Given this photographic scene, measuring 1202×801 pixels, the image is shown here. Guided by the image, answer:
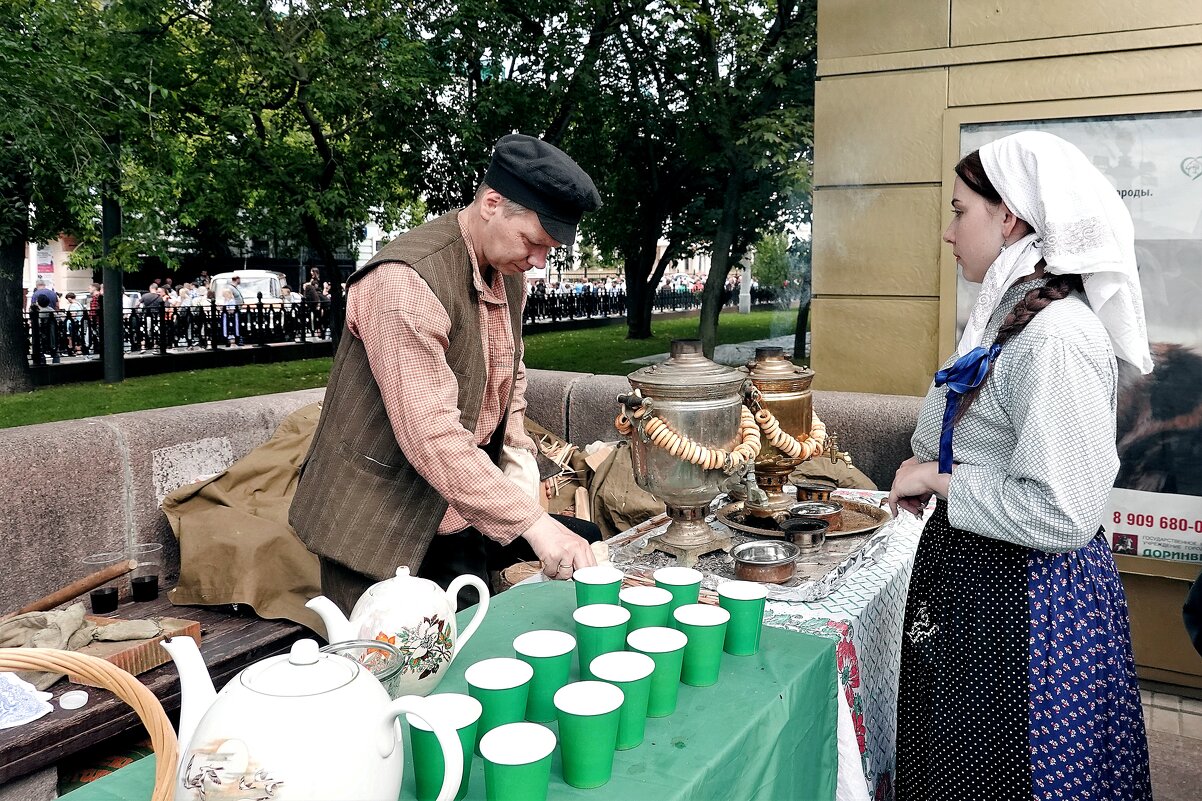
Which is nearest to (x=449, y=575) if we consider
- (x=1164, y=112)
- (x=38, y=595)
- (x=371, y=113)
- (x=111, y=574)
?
(x=111, y=574)

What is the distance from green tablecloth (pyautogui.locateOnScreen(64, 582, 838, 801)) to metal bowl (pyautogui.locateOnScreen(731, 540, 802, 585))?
1.28 ft

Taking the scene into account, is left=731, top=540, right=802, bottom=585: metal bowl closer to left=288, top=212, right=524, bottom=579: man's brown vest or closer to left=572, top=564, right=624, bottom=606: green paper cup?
left=572, top=564, right=624, bottom=606: green paper cup

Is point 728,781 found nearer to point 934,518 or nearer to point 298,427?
point 934,518

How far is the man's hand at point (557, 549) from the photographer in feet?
6.34

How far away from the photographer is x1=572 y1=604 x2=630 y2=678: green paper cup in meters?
1.50

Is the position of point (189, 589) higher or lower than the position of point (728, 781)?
lower

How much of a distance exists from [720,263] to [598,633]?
39.1 ft

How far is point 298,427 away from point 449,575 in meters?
2.28

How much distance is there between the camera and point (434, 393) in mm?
2049

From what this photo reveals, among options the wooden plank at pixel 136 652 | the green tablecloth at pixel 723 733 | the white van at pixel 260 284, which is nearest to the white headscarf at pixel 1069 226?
the green tablecloth at pixel 723 733

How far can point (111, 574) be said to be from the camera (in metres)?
3.27

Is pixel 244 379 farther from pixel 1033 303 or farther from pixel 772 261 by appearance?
pixel 1033 303

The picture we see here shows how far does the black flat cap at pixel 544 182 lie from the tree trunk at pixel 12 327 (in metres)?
13.0

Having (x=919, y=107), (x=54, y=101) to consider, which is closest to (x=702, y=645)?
(x=919, y=107)
